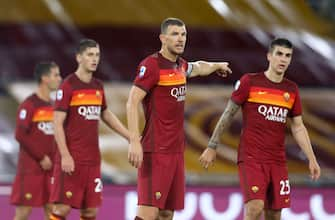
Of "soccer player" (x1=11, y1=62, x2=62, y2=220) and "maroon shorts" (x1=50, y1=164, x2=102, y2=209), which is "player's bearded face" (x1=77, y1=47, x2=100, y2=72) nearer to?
"maroon shorts" (x1=50, y1=164, x2=102, y2=209)

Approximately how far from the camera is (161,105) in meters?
8.50

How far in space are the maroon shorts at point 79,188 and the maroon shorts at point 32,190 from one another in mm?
1359

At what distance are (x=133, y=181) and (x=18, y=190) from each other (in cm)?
167

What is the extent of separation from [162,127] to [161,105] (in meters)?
0.17

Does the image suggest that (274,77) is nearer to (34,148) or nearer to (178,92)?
(178,92)

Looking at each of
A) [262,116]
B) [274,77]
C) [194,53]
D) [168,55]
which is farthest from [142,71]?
[194,53]

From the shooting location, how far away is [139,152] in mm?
8188

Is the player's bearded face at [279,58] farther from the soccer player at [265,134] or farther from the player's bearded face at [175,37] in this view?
the player's bearded face at [175,37]

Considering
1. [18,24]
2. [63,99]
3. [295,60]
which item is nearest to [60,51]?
[18,24]

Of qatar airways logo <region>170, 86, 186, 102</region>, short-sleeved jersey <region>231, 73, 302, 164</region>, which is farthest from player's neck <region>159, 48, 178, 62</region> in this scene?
short-sleeved jersey <region>231, 73, 302, 164</region>

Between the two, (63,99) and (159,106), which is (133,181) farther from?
(159,106)

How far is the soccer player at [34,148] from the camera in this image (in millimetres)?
10883

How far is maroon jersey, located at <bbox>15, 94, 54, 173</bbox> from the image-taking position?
10867mm

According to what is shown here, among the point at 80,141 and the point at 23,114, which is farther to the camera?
the point at 23,114
